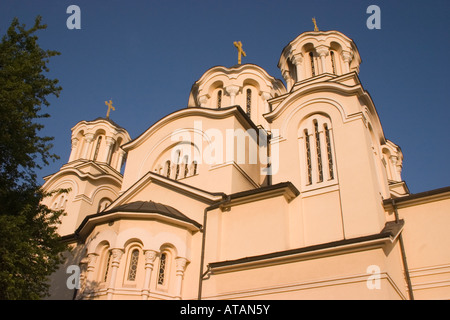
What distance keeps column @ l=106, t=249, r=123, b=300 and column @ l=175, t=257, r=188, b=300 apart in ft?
5.13

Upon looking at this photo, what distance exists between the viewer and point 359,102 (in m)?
13.2

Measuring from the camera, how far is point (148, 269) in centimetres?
1103

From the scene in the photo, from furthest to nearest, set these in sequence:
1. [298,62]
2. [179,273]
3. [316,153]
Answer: [298,62] < [316,153] < [179,273]

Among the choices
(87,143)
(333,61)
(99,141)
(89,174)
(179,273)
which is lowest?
(179,273)

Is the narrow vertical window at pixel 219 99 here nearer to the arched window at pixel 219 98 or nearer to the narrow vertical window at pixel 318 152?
the arched window at pixel 219 98

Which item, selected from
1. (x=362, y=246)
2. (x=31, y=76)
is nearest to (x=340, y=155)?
(x=362, y=246)

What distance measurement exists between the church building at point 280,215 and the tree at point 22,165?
2.58m

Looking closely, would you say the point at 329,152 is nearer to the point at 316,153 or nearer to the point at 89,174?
the point at 316,153

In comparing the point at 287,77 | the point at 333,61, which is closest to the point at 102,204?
the point at 287,77

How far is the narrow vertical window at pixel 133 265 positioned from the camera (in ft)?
36.6

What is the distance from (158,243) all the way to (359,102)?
7.49m

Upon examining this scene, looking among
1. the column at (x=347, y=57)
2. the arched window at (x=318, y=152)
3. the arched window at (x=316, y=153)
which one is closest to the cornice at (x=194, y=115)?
the arched window at (x=316, y=153)

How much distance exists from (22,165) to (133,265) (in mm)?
4013

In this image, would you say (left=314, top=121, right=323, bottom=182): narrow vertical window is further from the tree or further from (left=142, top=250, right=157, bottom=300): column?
the tree
